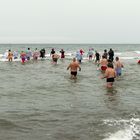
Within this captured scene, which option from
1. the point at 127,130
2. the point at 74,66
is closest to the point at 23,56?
the point at 74,66

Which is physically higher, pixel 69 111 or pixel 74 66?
pixel 74 66

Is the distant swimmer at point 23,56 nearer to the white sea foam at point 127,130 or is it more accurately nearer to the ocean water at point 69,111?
the ocean water at point 69,111

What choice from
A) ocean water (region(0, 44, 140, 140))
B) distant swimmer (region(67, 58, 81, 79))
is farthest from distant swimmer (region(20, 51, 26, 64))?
ocean water (region(0, 44, 140, 140))

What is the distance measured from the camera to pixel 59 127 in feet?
31.8

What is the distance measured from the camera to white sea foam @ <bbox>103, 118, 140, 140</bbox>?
8766 millimetres

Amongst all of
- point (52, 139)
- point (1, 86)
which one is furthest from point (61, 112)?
point (1, 86)

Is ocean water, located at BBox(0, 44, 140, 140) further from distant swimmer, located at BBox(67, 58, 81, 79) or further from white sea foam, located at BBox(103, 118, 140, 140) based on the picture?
distant swimmer, located at BBox(67, 58, 81, 79)

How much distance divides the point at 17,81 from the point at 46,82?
1.73 m

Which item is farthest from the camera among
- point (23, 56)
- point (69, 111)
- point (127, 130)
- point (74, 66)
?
point (23, 56)

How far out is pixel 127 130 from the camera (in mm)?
9391

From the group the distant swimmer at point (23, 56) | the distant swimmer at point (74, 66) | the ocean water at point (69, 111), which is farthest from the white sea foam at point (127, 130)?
the distant swimmer at point (23, 56)

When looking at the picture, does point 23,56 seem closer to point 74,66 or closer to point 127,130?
point 74,66

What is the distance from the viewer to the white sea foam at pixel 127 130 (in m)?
8.77

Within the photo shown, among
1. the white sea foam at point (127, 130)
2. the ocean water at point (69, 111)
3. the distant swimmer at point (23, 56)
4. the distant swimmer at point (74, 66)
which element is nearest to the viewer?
the white sea foam at point (127, 130)
